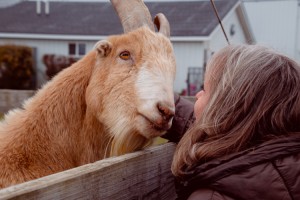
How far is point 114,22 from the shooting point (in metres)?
29.8

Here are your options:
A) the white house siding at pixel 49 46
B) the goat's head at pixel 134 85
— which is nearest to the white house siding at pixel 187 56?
the white house siding at pixel 49 46

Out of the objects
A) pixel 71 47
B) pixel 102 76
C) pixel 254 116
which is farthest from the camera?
pixel 71 47

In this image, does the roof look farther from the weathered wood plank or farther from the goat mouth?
the weathered wood plank

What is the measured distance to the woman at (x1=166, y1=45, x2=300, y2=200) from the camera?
6.41 ft

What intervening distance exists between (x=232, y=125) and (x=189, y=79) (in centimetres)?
2247

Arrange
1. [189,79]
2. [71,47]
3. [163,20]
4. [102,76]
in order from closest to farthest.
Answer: [102,76] < [163,20] < [189,79] < [71,47]

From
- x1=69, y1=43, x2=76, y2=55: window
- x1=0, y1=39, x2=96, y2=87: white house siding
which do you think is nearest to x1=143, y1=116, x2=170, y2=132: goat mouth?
x1=0, y1=39, x2=96, y2=87: white house siding

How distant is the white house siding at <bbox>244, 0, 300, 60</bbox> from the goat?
103ft

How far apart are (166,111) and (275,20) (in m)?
33.3

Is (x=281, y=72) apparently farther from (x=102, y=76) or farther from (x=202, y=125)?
(x=102, y=76)

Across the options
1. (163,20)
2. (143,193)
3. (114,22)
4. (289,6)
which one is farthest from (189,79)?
(143,193)

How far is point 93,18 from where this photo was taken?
31125 mm

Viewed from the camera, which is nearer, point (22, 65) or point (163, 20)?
point (163, 20)

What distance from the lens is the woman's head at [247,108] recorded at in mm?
2146
